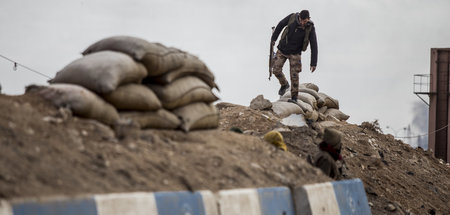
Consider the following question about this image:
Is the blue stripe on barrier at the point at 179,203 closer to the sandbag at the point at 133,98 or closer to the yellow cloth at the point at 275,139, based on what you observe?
the sandbag at the point at 133,98

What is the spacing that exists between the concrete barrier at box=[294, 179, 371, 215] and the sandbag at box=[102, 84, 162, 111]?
1.32m

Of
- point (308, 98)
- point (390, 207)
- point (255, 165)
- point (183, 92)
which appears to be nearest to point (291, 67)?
point (308, 98)

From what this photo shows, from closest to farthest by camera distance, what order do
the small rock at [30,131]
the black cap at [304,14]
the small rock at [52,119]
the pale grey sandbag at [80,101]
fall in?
the small rock at [30,131], the small rock at [52,119], the pale grey sandbag at [80,101], the black cap at [304,14]

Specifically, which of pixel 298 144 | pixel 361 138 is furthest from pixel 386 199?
pixel 361 138

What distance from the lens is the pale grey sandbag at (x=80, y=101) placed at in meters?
5.00

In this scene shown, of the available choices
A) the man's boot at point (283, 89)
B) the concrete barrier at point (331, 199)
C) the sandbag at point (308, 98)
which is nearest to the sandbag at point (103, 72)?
the concrete barrier at point (331, 199)

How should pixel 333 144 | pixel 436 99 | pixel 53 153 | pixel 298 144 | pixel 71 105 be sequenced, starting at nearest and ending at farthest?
pixel 53 153 < pixel 71 105 < pixel 333 144 < pixel 298 144 < pixel 436 99

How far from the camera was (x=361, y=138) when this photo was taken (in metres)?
13.3

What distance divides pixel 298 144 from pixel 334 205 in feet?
11.4

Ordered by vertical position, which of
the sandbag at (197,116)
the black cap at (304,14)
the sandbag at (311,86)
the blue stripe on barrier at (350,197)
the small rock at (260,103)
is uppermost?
the black cap at (304,14)

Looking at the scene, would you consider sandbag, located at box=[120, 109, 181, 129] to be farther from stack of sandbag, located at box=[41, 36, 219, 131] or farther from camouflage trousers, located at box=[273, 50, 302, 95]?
camouflage trousers, located at box=[273, 50, 302, 95]

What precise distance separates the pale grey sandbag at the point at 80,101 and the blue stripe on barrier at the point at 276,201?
1.18 metres

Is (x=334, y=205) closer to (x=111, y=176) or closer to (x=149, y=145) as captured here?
(x=149, y=145)

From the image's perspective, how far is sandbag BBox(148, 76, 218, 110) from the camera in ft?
19.5
